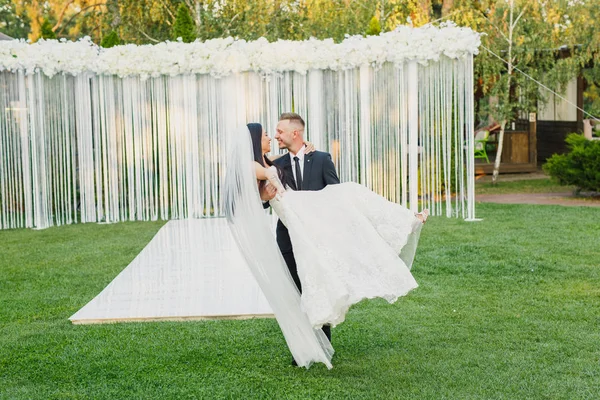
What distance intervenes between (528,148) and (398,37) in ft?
33.9

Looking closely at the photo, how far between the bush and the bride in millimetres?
9484

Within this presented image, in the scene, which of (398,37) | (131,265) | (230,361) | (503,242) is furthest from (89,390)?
(398,37)

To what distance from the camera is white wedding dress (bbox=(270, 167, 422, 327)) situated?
5.07m

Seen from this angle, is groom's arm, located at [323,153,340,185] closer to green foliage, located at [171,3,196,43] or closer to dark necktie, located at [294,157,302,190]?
dark necktie, located at [294,157,302,190]

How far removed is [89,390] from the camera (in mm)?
5156

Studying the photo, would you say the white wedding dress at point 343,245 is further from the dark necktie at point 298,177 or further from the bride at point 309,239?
the dark necktie at point 298,177

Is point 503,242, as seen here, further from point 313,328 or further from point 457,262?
point 313,328

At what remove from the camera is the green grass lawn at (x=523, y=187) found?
16375 millimetres

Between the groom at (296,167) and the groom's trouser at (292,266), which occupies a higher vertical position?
the groom at (296,167)

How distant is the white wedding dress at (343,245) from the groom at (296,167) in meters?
0.19

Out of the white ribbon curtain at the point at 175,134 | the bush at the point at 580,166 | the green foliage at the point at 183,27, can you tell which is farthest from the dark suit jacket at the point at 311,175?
the bush at the point at 580,166

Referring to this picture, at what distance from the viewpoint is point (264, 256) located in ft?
17.6

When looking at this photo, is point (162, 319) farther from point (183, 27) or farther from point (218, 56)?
point (183, 27)

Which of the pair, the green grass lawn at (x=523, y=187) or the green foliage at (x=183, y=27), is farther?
the green grass lawn at (x=523, y=187)
